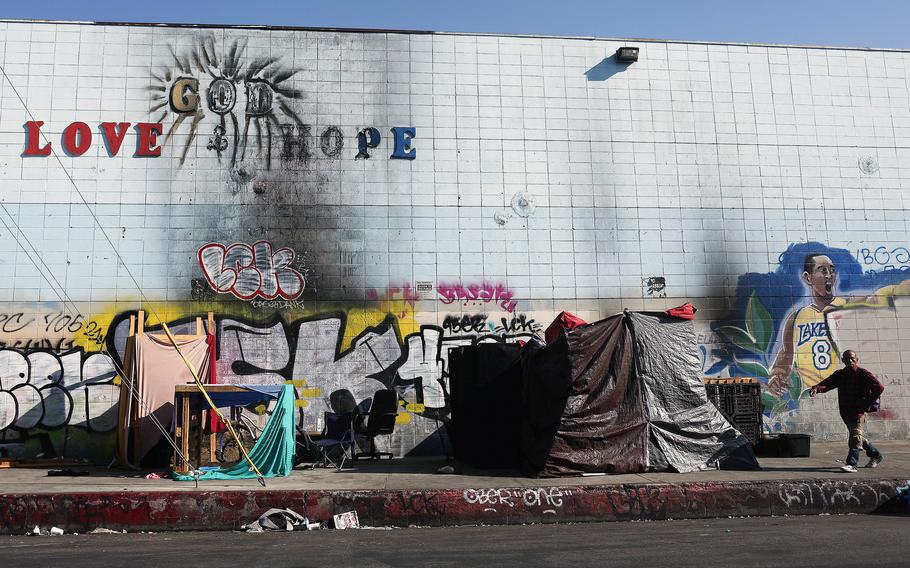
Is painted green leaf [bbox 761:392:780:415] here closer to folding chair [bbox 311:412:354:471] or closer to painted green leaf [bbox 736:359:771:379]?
painted green leaf [bbox 736:359:771:379]

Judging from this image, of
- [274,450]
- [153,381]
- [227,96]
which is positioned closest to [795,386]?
[274,450]

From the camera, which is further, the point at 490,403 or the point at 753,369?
the point at 753,369

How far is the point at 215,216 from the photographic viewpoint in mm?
13633

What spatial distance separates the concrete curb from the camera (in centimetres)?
800

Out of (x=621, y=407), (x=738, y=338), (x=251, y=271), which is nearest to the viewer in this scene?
(x=621, y=407)

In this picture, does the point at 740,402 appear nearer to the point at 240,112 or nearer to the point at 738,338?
the point at 738,338

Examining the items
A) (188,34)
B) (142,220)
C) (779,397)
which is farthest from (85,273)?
(779,397)

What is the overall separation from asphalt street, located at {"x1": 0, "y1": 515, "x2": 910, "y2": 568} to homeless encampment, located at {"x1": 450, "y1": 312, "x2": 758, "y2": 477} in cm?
156

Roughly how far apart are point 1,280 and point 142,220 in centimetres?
275

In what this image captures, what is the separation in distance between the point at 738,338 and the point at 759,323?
1.78ft

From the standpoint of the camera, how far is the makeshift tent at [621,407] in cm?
957

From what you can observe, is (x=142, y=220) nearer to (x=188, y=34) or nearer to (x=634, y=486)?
(x=188, y=34)

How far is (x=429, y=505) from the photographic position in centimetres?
819

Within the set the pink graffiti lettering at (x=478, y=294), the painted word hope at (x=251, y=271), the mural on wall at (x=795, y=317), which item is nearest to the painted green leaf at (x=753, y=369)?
the mural on wall at (x=795, y=317)
